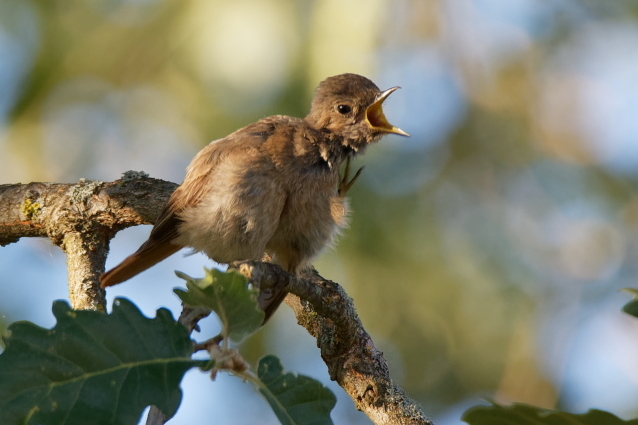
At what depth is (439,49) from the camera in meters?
6.12

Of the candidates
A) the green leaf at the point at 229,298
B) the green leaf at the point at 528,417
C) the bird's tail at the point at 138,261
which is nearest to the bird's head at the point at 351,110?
the bird's tail at the point at 138,261

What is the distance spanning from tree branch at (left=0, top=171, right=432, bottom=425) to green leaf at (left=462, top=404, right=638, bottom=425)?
3.19ft

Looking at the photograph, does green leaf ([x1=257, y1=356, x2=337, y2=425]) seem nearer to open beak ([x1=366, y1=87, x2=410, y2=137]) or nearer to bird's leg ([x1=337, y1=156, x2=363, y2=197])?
bird's leg ([x1=337, y1=156, x2=363, y2=197])

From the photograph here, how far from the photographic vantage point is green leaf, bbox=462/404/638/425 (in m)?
1.43

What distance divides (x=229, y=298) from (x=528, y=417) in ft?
2.26

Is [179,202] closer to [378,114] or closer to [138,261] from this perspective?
[138,261]

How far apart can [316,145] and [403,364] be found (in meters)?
2.44

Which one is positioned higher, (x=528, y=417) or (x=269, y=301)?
(x=269, y=301)

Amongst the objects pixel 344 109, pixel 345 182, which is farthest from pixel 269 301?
pixel 344 109

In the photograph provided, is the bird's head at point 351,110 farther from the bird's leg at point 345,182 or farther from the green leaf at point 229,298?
the green leaf at point 229,298

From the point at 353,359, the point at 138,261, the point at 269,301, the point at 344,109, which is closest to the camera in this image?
the point at 353,359

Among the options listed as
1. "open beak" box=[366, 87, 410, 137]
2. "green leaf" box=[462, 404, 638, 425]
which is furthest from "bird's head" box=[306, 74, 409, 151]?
"green leaf" box=[462, 404, 638, 425]

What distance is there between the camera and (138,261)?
12.1 ft

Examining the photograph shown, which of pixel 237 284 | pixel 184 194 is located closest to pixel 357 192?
pixel 184 194
